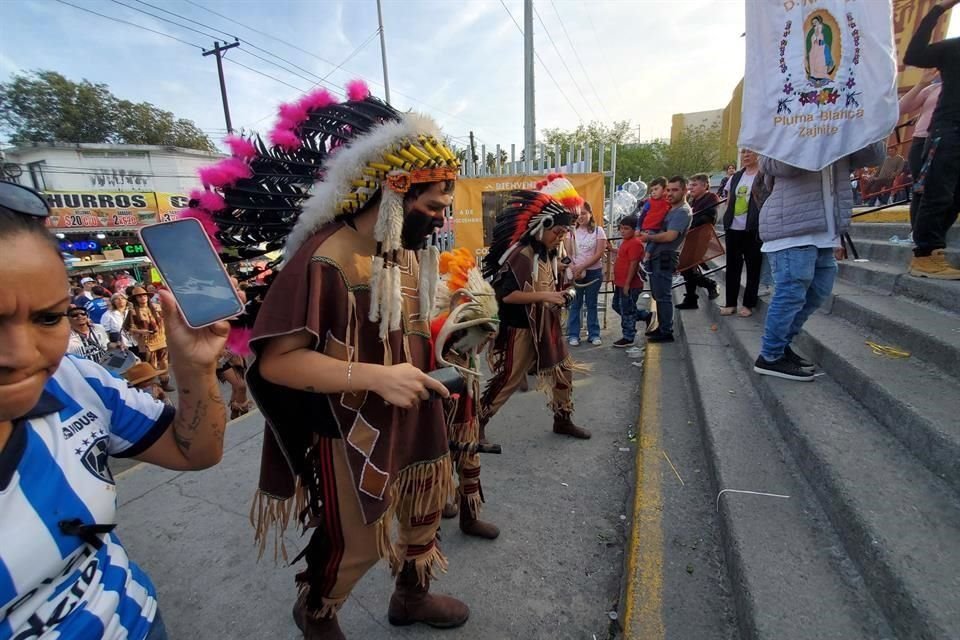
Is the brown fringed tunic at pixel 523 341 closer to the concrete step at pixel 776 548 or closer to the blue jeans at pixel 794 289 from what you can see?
the concrete step at pixel 776 548

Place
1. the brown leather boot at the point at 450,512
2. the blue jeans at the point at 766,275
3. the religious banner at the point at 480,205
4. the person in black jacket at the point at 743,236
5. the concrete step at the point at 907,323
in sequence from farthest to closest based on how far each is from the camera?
the religious banner at the point at 480,205
the blue jeans at the point at 766,275
the person in black jacket at the point at 743,236
the brown leather boot at the point at 450,512
the concrete step at the point at 907,323

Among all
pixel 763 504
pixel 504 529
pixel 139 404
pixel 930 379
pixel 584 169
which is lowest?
pixel 504 529

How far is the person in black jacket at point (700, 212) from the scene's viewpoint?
226 inches

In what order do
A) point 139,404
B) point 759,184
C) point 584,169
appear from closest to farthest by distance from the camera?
point 139,404 < point 759,184 < point 584,169

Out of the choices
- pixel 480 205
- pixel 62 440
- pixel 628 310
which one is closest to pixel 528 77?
pixel 480 205

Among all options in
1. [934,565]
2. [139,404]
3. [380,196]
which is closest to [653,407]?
[934,565]

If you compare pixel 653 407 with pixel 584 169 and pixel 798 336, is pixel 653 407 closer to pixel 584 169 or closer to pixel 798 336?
pixel 798 336

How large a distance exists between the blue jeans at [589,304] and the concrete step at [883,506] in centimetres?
350

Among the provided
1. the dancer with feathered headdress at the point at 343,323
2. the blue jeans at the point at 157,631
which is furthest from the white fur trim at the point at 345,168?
the blue jeans at the point at 157,631

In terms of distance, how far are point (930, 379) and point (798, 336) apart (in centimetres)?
133

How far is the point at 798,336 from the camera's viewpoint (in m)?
3.71

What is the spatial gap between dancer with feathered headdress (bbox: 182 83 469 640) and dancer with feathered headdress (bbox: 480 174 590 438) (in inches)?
60.4

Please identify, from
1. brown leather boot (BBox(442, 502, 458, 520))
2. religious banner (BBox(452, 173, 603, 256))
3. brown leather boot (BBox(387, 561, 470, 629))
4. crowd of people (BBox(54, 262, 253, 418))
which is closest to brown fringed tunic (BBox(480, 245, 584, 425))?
brown leather boot (BBox(442, 502, 458, 520))

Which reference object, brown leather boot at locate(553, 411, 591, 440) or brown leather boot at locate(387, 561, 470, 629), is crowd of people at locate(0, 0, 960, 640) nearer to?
brown leather boot at locate(387, 561, 470, 629)
